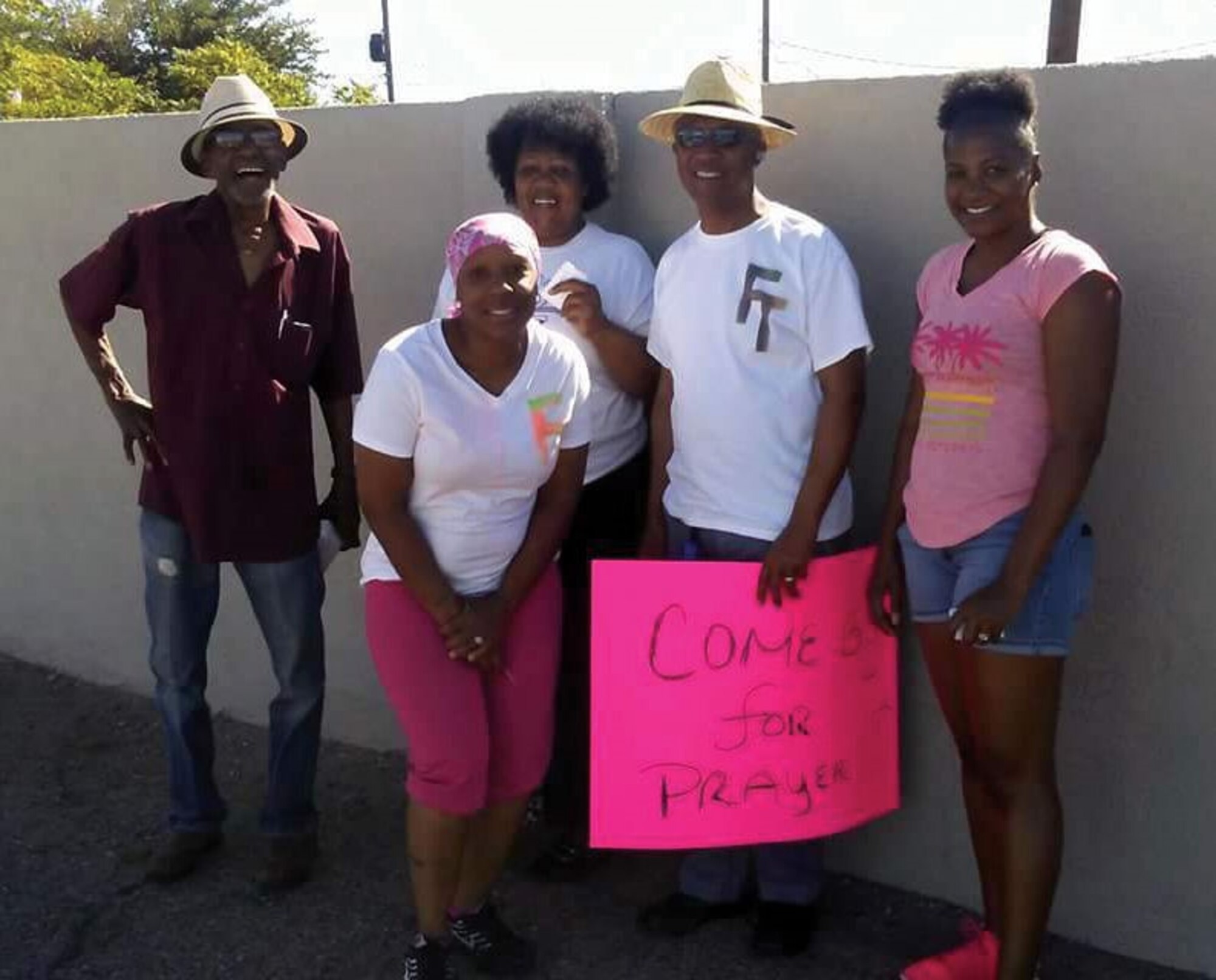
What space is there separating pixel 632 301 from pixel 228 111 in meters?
1.16

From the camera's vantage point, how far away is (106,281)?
353 cm

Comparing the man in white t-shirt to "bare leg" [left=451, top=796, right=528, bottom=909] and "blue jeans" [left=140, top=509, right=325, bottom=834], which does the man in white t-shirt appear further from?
"blue jeans" [left=140, top=509, right=325, bottom=834]

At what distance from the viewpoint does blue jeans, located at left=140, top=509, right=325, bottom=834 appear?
3.62 m

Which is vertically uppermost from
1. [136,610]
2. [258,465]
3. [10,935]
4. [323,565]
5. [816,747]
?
[258,465]

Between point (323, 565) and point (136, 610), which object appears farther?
point (136, 610)

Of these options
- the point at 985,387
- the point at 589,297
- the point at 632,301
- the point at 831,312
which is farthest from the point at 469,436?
the point at 985,387

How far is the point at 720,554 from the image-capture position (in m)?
3.12

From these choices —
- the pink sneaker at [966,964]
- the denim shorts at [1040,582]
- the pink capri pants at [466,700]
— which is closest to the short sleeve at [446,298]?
the pink capri pants at [466,700]

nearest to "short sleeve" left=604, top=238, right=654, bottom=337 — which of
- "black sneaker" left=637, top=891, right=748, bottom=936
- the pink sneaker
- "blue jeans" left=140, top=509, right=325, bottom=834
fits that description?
"blue jeans" left=140, top=509, right=325, bottom=834

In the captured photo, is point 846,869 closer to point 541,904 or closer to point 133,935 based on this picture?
point 541,904

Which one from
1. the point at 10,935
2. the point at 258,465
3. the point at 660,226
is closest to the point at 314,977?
the point at 10,935

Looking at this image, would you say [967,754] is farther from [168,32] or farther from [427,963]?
[168,32]

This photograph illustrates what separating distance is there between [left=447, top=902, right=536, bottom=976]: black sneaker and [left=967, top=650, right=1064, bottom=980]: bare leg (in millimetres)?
1144

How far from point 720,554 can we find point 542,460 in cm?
48
